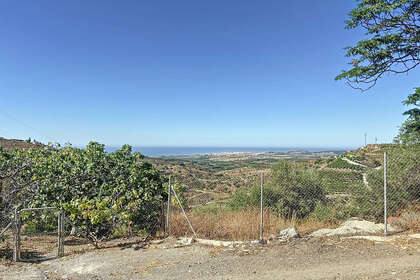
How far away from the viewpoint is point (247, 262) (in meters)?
5.46

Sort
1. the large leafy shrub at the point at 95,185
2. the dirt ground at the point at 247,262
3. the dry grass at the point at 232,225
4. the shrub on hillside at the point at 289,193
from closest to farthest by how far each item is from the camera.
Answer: the dirt ground at the point at 247,262 → the dry grass at the point at 232,225 → the large leafy shrub at the point at 95,185 → the shrub on hillside at the point at 289,193

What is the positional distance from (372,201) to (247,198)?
4.69 m

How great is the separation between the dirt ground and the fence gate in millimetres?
494

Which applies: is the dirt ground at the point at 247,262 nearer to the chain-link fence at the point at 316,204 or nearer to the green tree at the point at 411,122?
the chain-link fence at the point at 316,204

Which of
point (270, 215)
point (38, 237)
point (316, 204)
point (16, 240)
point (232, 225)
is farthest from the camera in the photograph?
point (316, 204)

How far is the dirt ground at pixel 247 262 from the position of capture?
4.80 m

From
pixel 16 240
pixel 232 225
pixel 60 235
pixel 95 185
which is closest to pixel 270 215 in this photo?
pixel 232 225

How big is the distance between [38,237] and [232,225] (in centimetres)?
743

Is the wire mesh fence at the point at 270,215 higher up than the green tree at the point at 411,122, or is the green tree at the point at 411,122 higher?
the green tree at the point at 411,122

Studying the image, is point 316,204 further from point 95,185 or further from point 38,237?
point 38,237

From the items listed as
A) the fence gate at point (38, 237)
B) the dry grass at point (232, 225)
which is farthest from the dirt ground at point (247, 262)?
the dry grass at point (232, 225)

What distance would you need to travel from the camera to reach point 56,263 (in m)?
6.27

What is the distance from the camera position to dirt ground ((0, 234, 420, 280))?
189 inches

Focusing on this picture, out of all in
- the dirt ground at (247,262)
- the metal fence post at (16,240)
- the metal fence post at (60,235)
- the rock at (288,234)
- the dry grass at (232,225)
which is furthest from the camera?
the dry grass at (232,225)
